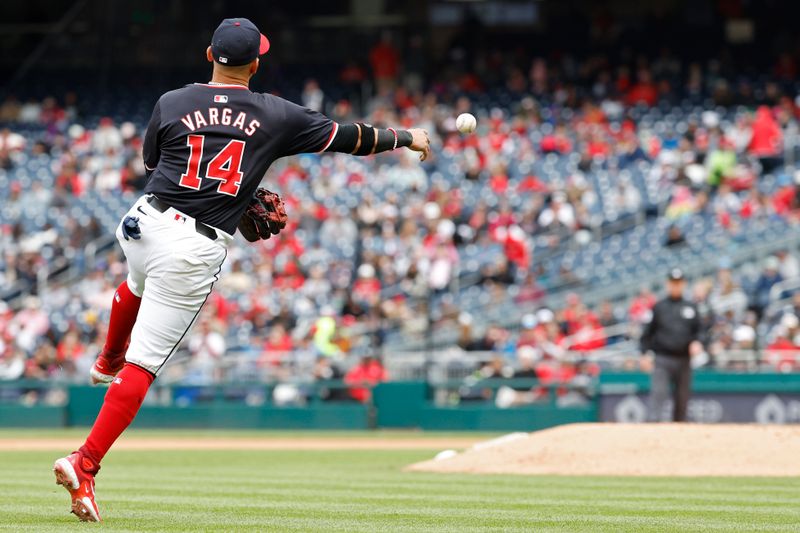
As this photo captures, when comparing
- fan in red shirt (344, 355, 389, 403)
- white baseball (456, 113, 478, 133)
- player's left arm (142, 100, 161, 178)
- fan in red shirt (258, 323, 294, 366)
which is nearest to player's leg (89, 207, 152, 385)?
player's left arm (142, 100, 161, 178)

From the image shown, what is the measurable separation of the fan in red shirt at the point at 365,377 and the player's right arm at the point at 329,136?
13.7 m

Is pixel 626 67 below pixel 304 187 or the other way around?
the other way around

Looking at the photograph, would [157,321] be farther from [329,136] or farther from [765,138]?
[765,138]

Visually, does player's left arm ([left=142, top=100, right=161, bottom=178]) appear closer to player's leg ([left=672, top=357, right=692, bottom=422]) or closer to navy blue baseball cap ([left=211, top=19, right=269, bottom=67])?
navy blue baseball cap ([left=211, top=19, right=269, bottom=67])

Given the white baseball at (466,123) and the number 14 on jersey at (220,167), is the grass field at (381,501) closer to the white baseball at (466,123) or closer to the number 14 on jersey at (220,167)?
Answer: the number 14 on jersey at (220,167)

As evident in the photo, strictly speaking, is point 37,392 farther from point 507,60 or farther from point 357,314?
point 507,60

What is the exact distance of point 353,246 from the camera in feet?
74.9

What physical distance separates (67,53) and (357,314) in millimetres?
13429

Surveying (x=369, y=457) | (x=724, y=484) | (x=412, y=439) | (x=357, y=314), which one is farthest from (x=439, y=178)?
(x=724, y=484)

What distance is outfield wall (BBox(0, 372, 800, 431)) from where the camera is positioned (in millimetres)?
17812

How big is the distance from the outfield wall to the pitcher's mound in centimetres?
648

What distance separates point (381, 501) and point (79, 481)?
2.18 metres

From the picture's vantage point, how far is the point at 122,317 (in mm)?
6285

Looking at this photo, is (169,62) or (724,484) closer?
(724,484)
